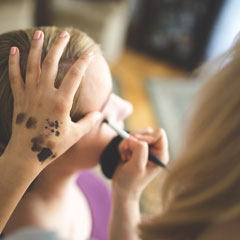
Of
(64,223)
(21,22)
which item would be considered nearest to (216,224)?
(64,223)

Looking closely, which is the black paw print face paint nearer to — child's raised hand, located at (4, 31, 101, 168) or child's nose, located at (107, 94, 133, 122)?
child's raised hand, located at (4, 31, 101, 168)

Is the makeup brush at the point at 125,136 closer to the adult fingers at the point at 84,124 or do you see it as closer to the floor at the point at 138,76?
the adult fingers at the point at 84,124

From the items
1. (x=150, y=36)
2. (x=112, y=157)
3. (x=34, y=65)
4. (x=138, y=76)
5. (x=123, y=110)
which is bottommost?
(x=138, y=76)

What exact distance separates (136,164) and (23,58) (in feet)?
1.14

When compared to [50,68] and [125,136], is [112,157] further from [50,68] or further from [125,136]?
[50,68]

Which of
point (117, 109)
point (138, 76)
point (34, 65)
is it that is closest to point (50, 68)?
point (34, 65)

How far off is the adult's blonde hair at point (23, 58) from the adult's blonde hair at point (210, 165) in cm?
28

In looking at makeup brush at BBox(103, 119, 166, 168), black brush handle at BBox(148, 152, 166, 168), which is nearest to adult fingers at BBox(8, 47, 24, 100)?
makeup brush at BBox(103, 119, 166, 168)

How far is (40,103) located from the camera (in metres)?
0.54

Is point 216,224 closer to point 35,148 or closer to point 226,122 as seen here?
point 226,122

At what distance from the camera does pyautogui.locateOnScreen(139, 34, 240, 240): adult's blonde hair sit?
39cm

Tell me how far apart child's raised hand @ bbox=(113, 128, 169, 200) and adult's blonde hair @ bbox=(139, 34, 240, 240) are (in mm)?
232

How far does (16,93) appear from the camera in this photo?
559 mm

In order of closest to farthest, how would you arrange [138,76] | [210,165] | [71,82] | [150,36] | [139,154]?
[210,165], [71,82], [139,154], [138,76], [150,36]
